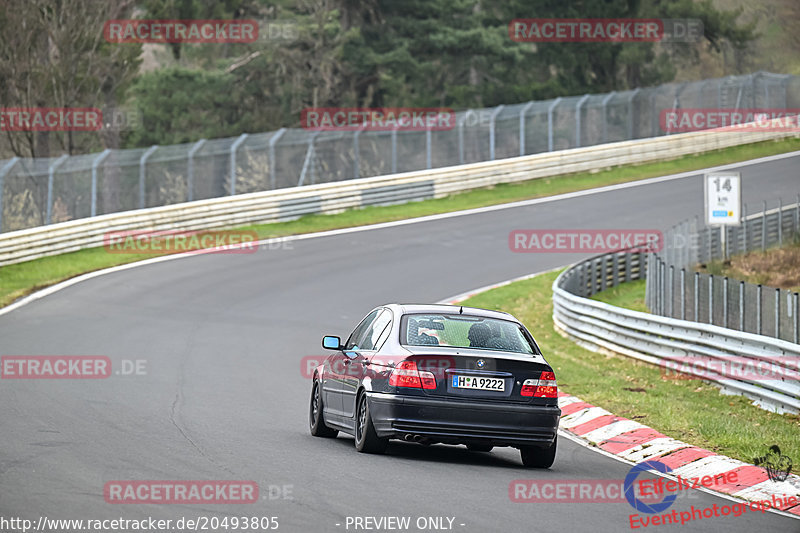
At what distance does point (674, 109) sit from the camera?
48.7 meters

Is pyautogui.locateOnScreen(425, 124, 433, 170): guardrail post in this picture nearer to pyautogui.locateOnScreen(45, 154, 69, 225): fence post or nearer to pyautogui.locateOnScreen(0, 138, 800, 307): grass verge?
pyautogui.locateOnScreen(0, 138, 800, 307): grass verge

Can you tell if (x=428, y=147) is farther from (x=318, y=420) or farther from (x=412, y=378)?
(x=412, y=378)

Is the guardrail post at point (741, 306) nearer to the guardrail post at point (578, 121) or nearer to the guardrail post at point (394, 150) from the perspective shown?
the guardrail post at point (394, 150)

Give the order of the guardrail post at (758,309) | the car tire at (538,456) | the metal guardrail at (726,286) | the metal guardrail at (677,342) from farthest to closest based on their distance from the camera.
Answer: the guardrail post at (758,309) < the metal guardrail at (726,286) < the metal guardrail at (677,342) < the car tire at (538,456)

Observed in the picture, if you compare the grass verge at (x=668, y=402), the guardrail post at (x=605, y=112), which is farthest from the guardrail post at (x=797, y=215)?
the guardrail post at (x=605, y=112)

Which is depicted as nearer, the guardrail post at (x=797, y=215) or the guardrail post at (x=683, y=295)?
the guardrail post at (x=683, y=295)

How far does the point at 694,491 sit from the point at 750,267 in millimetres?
18309

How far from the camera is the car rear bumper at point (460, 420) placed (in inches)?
394

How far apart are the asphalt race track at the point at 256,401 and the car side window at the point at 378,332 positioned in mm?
991

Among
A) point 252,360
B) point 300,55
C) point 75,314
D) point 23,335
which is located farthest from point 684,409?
point 300,55

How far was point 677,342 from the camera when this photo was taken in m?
17.3

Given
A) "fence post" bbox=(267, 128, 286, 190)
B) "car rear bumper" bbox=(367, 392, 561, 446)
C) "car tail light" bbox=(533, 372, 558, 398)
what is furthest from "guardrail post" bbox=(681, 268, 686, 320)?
"fence post" bbox=(267, 128, 286, 190)

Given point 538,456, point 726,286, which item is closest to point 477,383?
point 538,456

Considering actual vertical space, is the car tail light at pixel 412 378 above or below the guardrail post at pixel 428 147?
above
